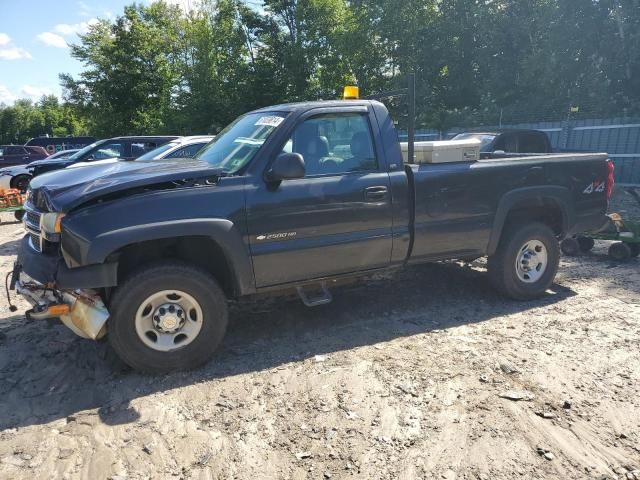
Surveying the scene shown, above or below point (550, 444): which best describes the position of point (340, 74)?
above

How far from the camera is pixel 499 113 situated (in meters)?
18.3

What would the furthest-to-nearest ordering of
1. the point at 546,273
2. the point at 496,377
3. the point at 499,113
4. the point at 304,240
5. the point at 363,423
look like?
the point at 499,113 → the point at 546,273 → the point at 304,240 → the point at 496,377 → the point at 363,423

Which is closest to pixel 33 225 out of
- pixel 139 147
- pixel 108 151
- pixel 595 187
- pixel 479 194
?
pixel 479 194

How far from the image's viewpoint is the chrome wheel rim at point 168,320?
356 cm

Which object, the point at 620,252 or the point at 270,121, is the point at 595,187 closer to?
the point at 620,252

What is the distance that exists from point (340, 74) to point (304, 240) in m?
24.7

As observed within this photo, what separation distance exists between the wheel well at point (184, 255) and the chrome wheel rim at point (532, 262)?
122 inches

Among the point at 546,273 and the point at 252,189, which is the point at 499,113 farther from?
the point at 252,189

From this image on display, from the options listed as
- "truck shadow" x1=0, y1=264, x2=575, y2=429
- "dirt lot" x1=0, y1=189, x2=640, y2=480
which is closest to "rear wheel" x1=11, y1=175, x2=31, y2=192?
"dirt lot" x1=0, y1=189, x2=640, y2=480

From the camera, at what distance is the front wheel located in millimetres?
5027

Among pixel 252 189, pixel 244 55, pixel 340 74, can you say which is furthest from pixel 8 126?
pixel 252 189

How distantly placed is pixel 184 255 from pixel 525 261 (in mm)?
3555

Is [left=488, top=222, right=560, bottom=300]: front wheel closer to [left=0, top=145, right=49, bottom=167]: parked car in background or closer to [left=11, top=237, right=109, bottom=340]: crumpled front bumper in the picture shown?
[left=11, top=237, right=109, bottom=340]: crumpled front bumper

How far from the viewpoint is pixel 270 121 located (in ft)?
13.5
